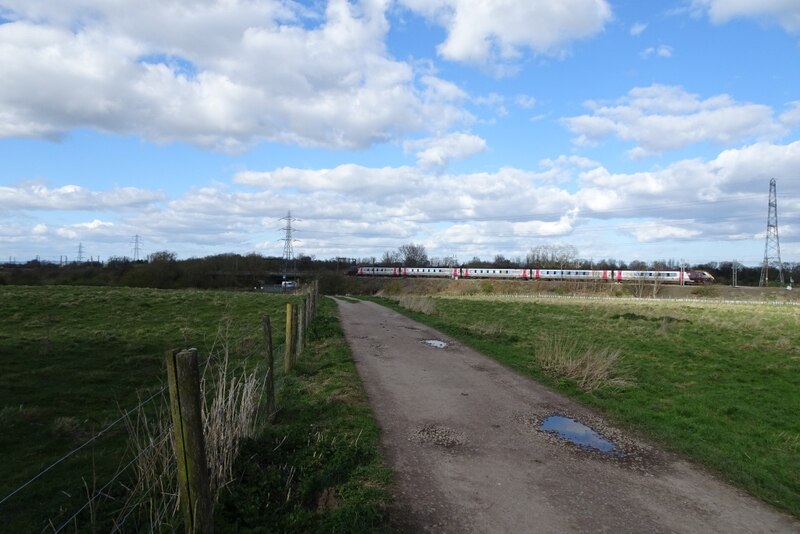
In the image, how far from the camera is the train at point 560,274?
78.8 metres

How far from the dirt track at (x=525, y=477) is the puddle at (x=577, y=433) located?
17cm

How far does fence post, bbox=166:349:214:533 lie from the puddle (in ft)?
16.1

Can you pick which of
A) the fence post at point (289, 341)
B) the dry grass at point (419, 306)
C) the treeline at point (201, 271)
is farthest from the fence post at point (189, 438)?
the treeline at point (201, 271)

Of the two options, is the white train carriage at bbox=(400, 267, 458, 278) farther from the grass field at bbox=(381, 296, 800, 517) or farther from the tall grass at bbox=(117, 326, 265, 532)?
the tall grass at bbox=(117, 326, 265, 532)

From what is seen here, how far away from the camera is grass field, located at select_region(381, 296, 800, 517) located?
7.10 meters

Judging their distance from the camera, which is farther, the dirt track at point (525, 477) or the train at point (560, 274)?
the train at point (560, 274)

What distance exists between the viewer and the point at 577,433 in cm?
755

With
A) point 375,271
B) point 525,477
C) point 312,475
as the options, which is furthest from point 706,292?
point 312,475

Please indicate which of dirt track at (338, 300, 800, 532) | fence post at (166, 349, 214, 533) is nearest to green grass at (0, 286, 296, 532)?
fence post at (166, 349, 214, 533)

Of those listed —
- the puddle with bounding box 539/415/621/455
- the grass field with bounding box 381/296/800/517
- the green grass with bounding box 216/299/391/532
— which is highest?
the green grass with bounding box 216/299/391/532

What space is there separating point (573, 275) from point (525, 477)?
276ft

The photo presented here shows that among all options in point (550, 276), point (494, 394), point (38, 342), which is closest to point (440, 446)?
point (494, 394)

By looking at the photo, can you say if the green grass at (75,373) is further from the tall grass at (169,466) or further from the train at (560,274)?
the train at (560,274)

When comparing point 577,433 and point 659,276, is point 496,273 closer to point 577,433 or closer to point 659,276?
point 659,276
